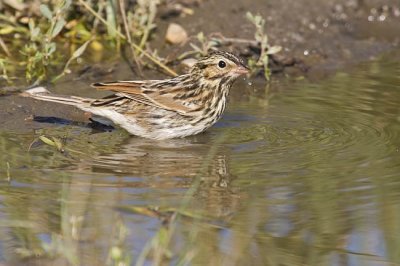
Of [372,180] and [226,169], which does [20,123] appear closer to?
[226,169]

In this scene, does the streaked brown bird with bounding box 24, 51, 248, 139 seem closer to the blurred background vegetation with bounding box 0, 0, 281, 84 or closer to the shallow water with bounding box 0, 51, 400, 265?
the shallow water with bounding box 0, 51, 400, 265

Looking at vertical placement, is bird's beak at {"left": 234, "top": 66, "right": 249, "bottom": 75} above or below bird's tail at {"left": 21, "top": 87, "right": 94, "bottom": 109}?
above

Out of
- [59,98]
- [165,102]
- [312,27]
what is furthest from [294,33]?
[59,98]

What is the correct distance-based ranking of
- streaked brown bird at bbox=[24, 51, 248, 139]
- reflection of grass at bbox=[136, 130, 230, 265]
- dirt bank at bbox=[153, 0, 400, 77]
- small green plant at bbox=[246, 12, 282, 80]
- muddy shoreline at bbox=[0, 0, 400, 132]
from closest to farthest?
reflection of grass at bbox=[136, 130, 230, 265], streaked brown bird at bbox=[24, 51, 248, 139], small green plant at bbox=[246, 12, 282, 80], muddy shoreline at bbox=[0, 0, 400, 132], dirt bank at bbox=[153, 0, 400, 77]

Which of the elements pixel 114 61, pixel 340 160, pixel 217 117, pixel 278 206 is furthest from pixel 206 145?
pixel 114 61

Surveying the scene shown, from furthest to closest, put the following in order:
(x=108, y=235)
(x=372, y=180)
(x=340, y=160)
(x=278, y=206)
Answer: (x=340, y=160), (x=372, y=180), (x=278, y=206), (x=108, y=235)

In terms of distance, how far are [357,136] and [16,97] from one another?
3.29 meters

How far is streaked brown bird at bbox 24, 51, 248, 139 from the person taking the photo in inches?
369

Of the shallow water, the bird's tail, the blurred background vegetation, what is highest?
the blurred background vegetation

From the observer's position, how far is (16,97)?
1005 cm

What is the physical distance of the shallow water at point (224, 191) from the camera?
6172 mm

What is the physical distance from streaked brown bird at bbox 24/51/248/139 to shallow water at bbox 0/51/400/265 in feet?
0.45

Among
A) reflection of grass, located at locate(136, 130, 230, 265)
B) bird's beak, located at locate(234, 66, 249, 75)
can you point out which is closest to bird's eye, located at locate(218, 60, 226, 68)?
bird's beak, located at locate(234, 66, 249, 75)

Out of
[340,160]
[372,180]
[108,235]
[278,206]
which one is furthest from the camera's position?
[340,160]
